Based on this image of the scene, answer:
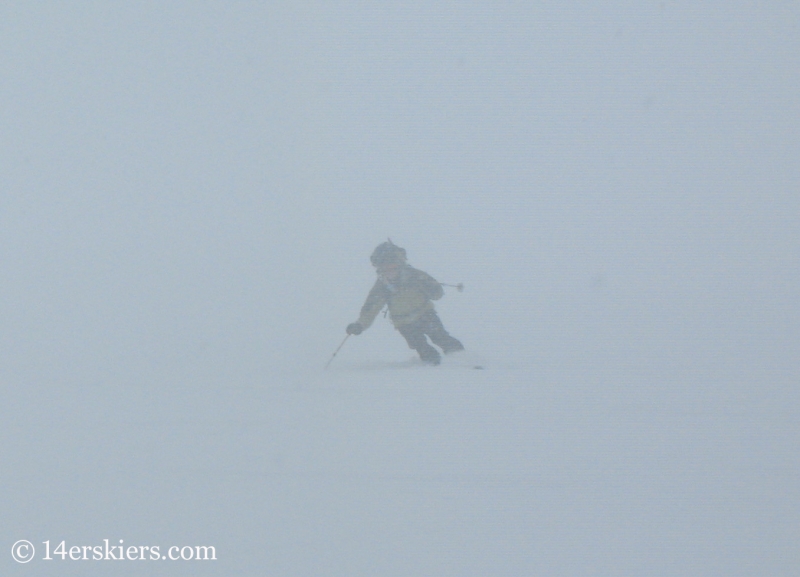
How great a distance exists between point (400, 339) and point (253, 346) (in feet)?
4.29

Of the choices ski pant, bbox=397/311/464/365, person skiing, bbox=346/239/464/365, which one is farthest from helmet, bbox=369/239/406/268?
ski pant, bbox=397/311/464/365

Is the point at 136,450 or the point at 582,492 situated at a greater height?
the point at 136,450

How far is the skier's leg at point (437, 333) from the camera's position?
4.24 metres

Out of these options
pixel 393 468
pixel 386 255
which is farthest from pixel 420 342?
pixel 393 468

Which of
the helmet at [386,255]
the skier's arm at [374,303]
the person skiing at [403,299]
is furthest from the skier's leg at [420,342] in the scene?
the helmet at [386,255]

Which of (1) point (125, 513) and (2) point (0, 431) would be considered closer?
(1) point (125, 513)

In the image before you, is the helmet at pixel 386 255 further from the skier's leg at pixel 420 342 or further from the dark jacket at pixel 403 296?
the skier's leg at pixel 420 342

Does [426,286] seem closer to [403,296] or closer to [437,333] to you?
[403,296]

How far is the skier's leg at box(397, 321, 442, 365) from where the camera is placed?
4.21m

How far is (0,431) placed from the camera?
2.99m

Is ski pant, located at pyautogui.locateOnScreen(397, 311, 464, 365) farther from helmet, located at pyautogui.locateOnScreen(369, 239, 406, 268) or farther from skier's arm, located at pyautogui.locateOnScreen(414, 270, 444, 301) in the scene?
helmet, located at pyautogui.locateOnScreen(369, 239, 406, 268)

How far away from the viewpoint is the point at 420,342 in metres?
4.25

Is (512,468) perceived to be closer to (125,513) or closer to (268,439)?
(268,439)

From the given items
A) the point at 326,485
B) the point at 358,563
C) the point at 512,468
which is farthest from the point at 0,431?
the point at 512,468
